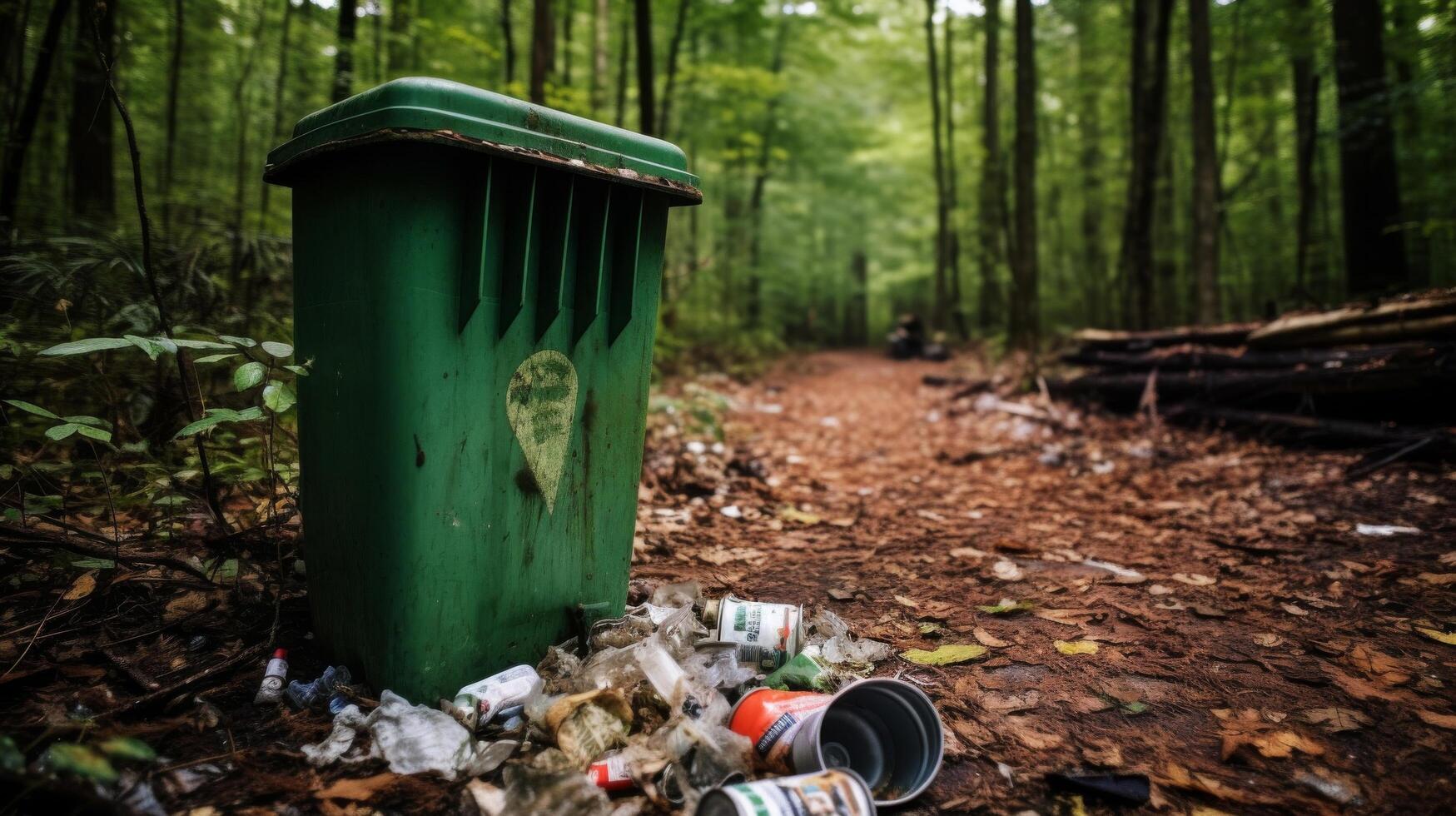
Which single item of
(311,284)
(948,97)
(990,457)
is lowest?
(990,457)

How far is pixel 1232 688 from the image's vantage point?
1.98 meters

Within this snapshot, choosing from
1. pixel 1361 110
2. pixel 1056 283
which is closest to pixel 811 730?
pixel 1361 110

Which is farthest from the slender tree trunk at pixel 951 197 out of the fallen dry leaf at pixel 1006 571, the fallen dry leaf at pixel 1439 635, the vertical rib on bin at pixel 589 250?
the vertical rib on bin at pixel 589 250

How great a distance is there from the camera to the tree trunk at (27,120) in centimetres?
265

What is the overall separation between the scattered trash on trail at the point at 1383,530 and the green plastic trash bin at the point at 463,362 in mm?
3472

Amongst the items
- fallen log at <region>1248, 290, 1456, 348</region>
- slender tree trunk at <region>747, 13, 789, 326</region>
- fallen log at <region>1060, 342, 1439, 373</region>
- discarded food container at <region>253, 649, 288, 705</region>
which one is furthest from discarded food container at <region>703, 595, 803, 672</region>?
slender tree trunk at <region>747, 13, 789, 326</region>

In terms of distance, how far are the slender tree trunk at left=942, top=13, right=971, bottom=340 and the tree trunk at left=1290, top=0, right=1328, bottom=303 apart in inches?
234

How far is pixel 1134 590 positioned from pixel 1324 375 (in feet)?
10.1

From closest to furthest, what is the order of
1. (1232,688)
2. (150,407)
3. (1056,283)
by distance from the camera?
(1232,688), (150,407), (1056,283)

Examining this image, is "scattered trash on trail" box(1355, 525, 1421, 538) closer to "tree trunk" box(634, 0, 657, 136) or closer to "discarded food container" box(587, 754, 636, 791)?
"discarded food container" box(587, 754, 636, 791)

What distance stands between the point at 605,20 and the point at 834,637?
981 centimetres

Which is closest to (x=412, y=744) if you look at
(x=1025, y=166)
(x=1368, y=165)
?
(x=1025, y=166)

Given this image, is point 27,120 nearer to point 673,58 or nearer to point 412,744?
point 412,744

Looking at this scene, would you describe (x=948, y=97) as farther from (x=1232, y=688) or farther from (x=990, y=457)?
(x=1232, y=688)
